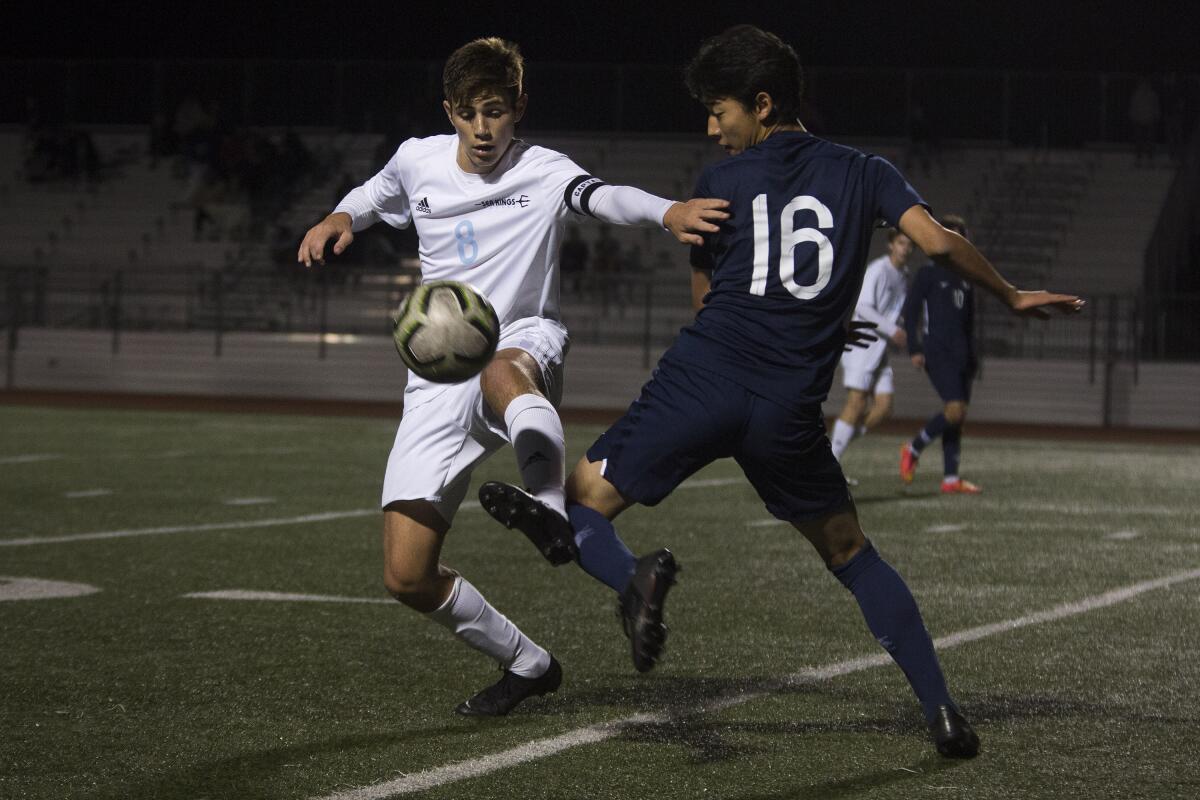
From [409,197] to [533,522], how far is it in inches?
57.3

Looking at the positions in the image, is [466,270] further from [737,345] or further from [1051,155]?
[1051,155]

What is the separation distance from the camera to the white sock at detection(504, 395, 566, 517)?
4605mm

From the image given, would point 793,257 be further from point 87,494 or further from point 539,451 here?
point 87,494

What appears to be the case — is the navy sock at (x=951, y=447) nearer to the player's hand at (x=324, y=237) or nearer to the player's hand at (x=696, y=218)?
the player's hand at (x=324, y=237)

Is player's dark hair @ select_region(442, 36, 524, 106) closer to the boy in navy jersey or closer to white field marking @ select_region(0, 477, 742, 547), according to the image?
the boy in navy jersey

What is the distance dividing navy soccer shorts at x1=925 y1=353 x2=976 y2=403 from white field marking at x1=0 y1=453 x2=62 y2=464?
23.3ft

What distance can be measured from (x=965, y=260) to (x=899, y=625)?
99 centimetres

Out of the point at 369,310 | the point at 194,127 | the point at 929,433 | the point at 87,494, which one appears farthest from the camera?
the point at 194,127

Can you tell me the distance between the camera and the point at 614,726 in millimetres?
4992

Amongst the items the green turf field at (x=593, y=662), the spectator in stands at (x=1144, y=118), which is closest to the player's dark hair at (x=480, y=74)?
the green turf field at (x=593, y=662)

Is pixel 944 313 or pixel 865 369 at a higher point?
pixel 944 313

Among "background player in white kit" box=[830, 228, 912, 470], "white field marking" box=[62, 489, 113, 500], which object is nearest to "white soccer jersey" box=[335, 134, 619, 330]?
"white field marking" box=[62, 489, 113, 500]

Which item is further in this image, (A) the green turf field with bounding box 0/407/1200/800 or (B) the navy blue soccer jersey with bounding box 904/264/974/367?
(B) the navy blue soccer jersey with bounding box 904/264/974/367

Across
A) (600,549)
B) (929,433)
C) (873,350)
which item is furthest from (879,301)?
(600,549)
